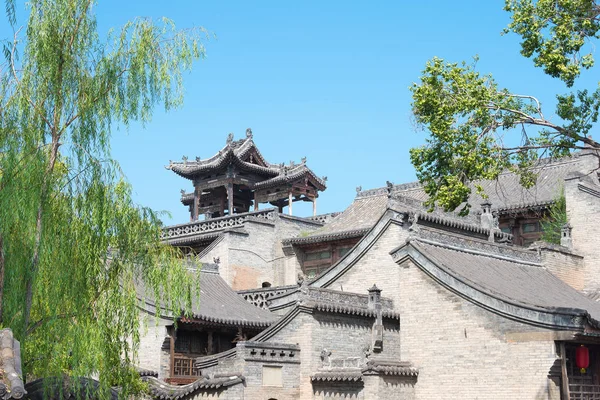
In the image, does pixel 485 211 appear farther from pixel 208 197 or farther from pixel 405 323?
pixel 208 197

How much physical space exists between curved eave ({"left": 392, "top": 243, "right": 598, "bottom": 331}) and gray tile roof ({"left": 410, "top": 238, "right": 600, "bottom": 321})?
2.0 inches

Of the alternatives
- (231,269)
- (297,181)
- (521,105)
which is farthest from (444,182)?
(297,181)

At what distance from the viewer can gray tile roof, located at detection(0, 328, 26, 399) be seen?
27.4 ft

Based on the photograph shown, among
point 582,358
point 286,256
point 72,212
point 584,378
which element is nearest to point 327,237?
point 286,256

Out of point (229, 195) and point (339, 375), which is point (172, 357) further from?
point (229, 195)

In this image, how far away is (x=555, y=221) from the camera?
2675 centimetres

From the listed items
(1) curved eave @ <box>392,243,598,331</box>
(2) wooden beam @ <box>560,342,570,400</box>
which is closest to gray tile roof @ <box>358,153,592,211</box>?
(1) curved eave @ <box>392,243,598,331</box>

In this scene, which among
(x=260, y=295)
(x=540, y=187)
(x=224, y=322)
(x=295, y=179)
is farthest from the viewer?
(x=295, y=179)

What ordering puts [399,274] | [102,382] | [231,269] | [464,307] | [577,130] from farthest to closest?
[231,269] < [399,274] < [464,307] < [577,130] < [102,382]

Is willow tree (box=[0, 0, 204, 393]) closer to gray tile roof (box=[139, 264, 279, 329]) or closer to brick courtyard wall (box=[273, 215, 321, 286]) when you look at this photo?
gray tile roof (box=[139, 264, 279, 329])

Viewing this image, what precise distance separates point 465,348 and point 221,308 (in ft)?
24.4

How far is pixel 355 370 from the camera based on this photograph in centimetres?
1888

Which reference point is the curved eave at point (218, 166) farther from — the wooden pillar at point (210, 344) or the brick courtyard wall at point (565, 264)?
the brick courtyard wall at point (565, 264)

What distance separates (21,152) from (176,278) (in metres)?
2.97
